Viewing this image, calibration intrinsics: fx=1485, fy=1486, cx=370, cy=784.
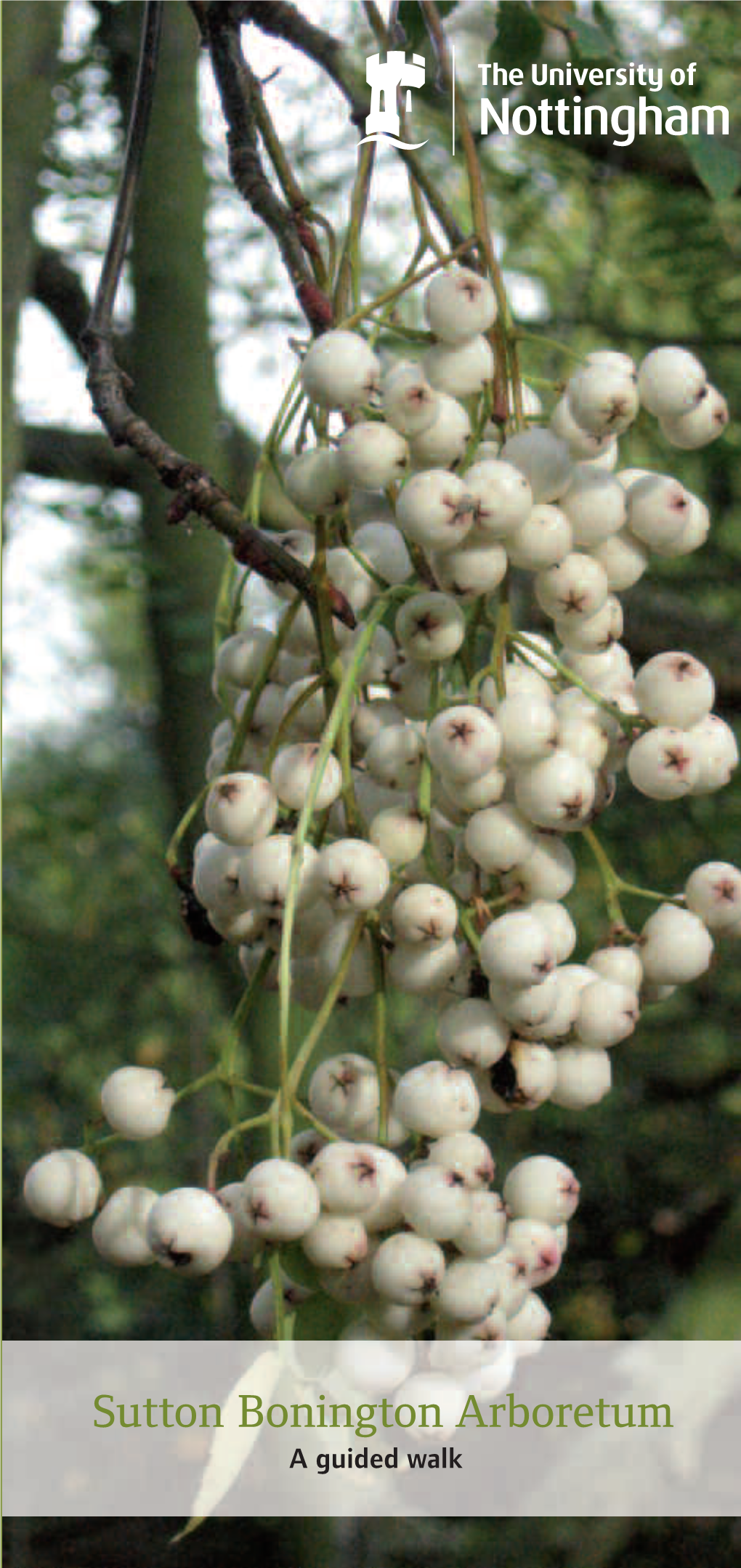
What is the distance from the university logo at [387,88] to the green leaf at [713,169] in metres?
0.13

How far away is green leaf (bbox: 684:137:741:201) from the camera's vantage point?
2.16 ft

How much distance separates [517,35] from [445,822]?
430mm

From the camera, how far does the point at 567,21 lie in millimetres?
704

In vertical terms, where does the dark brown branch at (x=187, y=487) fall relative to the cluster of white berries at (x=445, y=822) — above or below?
above

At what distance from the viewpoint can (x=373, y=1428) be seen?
1.64 ft

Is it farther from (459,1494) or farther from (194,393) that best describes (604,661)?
(459,1494)

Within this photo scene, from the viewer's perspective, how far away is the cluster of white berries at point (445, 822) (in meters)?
0.47

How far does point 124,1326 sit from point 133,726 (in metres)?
1.14

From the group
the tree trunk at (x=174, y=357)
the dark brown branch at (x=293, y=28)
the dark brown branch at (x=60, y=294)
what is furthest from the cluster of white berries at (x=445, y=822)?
the dark brown branch at (x=60, y=294)

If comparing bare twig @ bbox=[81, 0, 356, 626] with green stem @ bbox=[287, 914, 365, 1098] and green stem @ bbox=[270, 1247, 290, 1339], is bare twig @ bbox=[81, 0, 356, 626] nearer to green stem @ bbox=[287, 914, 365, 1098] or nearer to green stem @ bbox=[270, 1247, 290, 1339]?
green stem @ bbox=[287, 914, 365, 1098]

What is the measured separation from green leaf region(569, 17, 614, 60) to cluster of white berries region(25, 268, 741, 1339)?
0.22 m

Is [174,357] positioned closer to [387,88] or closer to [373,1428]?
[387,88]

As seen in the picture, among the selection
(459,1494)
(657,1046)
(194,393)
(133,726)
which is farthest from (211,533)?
(133,726)

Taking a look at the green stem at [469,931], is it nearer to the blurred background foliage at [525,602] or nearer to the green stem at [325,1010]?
the green stem at [325,1010]
